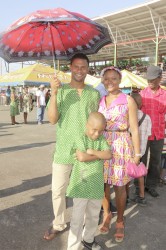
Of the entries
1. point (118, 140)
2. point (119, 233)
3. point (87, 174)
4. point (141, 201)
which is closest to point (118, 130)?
point (118, 140)

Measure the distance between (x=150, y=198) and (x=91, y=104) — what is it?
7.19ft

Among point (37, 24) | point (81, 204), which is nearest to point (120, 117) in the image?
point (81, 204)

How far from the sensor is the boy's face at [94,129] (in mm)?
2451

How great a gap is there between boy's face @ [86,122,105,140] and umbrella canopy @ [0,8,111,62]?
921 millimetres

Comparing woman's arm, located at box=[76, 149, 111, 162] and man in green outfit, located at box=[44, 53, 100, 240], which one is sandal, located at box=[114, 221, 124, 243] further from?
woman's arm, located at box=[76, 149, 111, 162]

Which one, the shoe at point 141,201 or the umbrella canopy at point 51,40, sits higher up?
the umbrella canopy at point 51,40

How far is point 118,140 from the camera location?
9.47 feet

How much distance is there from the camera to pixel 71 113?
8.92ft

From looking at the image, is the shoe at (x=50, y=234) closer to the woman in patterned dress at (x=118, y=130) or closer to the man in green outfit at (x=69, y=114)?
the man in green outfit at (x=69, y=114)

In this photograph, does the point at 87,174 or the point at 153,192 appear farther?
the point at 153,192

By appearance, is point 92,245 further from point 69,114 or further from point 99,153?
point 69,114

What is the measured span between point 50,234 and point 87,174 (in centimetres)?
97

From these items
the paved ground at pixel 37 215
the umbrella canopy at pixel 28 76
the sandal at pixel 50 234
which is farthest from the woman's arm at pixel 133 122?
the umbrella canopy at pixel 28 76

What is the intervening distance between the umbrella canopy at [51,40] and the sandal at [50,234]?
1868mm
